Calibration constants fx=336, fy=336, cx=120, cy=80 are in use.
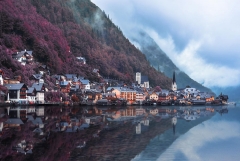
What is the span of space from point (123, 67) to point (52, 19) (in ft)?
121

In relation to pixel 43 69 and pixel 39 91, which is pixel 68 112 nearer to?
pixel 39 91

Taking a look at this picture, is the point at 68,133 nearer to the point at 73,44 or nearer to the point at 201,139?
the point at 201,139

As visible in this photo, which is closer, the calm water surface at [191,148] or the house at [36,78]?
the calm water surface at [191,148]

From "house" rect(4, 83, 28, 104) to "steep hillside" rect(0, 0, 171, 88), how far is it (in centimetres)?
348

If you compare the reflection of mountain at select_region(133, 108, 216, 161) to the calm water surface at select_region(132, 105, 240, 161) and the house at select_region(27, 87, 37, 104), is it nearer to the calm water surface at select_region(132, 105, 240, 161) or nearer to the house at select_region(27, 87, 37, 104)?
the calm water surface at select_region(132, 105, 240, 161)

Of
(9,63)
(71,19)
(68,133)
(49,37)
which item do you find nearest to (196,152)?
(68,133)


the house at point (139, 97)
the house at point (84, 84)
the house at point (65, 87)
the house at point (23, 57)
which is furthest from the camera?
the house at point (139, 97)

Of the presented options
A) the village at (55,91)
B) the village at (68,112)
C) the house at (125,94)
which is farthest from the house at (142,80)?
the house at (125,94)

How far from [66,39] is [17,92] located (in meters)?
67.1

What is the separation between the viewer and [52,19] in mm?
137625

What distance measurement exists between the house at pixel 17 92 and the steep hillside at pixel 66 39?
3483mm

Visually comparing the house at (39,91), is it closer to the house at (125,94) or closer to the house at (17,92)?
the house at (17,92)

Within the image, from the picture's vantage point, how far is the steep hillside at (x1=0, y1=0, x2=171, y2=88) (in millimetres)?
82250

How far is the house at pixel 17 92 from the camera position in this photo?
60438 mm
